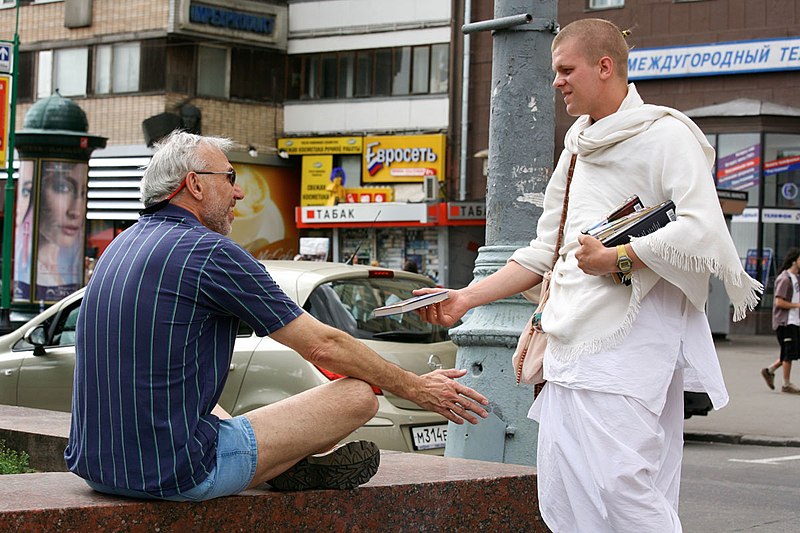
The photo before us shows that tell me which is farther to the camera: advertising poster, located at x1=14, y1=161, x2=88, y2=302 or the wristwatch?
advertising poster, located at x1=14, y1=161, x2=88, y2=302

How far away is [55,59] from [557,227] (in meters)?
36.1

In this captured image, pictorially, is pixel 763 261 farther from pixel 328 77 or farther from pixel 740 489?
pixel 740 489

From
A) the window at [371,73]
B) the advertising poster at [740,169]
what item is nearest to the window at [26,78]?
the window at [371,73]

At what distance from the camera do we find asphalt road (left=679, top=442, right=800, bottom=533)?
7.64m

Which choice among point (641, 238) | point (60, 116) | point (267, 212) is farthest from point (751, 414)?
point (267, 212)

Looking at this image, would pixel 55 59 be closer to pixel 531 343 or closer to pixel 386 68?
pixel 386 68

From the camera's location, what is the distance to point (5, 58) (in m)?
19.8

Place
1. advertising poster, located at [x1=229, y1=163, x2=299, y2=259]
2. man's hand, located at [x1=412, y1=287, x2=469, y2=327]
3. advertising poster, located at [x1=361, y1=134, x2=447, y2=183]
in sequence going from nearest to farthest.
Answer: man's hand, located at [x1=412, y1=287, x2=469, y2=327] → advertising poster, located at [x1=361, y1=134, x2=447, y2=183] → advertising poster, located at [x1=229, y1=163, x2=299, y2=259]

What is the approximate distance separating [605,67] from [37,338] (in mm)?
6160

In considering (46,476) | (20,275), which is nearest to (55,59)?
(20,275)

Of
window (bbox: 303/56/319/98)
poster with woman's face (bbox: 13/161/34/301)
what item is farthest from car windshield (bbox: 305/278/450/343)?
window (bbox: 303/56/319/98)

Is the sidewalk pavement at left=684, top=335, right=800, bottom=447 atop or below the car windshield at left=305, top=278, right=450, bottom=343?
below

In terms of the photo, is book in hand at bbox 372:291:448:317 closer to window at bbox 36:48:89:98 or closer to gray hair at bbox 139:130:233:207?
gray hair at bbox 139:130:233:207

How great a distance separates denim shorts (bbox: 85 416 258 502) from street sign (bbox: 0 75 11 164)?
16.3 m
